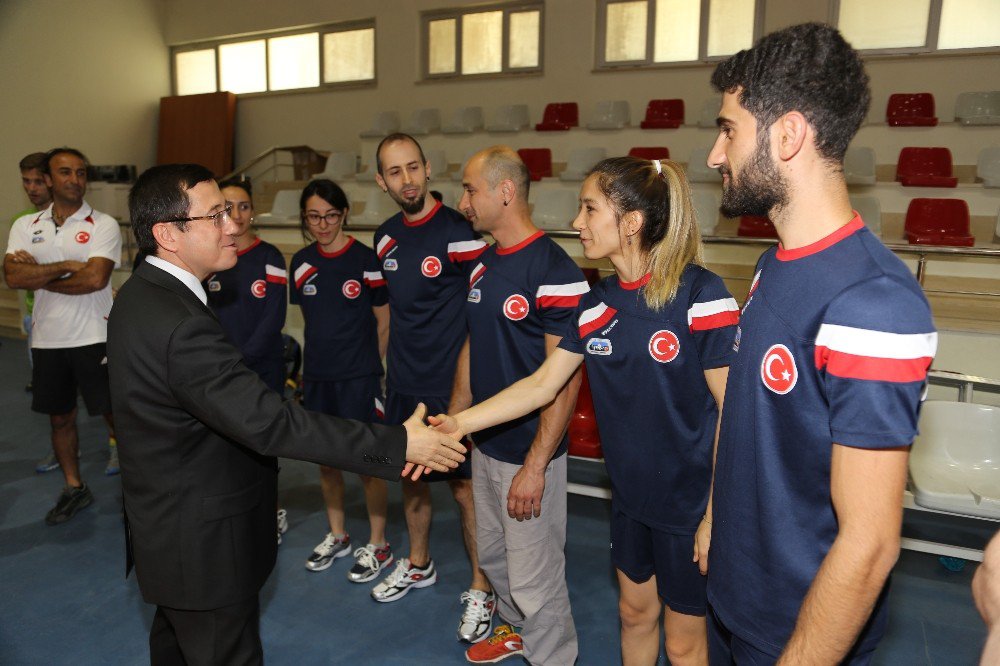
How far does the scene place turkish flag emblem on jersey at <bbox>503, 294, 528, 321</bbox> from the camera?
231 cm

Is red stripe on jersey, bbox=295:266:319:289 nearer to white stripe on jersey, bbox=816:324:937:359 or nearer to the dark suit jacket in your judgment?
the dark suit jacket

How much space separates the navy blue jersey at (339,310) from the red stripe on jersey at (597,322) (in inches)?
60.8

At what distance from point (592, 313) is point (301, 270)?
6.17ft

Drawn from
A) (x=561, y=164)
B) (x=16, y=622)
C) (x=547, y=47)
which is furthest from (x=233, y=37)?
(x=16, y=622)

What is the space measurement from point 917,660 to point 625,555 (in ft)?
4.85

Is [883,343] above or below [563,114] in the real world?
below

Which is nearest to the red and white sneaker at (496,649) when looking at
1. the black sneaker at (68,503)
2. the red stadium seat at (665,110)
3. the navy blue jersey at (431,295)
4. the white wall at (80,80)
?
the navy blue jersey at (431,295)

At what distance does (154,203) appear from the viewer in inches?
69.2

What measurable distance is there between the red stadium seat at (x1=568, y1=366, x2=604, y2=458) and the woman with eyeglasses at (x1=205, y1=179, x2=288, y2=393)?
5.17 ft

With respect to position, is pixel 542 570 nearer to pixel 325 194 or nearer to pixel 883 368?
pixel 883 368

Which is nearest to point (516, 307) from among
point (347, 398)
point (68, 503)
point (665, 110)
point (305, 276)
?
point (347, 398)

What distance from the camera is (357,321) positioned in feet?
10.6

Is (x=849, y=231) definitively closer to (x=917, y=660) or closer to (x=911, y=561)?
(x=917, y=660)

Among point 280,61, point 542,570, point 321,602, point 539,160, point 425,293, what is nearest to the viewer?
point 542,570
